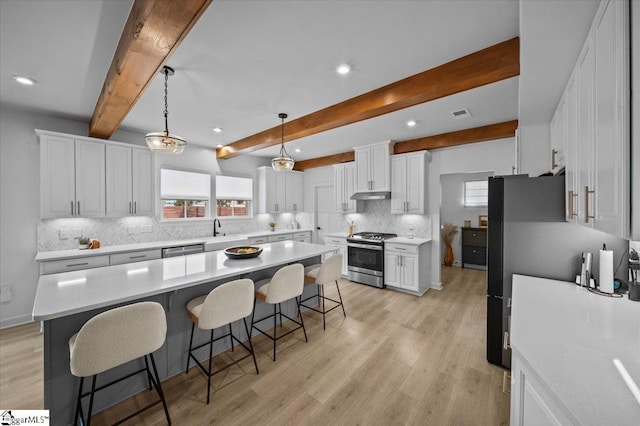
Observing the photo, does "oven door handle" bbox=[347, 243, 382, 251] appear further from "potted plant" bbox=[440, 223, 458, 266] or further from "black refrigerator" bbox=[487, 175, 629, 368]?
"potted plant" bbox=[440, 223, 458, 266]

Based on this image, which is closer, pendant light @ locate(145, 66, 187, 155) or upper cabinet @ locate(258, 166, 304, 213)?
pendant light @ locate(145, 66, 187, 155)

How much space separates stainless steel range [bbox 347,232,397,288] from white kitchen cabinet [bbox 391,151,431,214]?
2.34ft

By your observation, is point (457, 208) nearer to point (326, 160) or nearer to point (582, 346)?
point (326, 160)

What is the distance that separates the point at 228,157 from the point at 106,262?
277cm

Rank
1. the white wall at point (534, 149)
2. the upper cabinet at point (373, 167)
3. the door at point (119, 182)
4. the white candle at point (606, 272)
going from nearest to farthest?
the white candle at point (606, 272), the white wall at point (534, 149), the door at point (119, 182), the upper cabinet at point (373, 167)

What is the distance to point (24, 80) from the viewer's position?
2525 millimetres

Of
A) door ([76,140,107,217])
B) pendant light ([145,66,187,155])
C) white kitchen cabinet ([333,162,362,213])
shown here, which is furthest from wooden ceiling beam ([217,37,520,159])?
door ([76,140,107,217])

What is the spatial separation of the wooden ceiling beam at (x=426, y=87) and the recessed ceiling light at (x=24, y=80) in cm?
275

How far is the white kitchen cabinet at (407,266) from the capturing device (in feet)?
14.0

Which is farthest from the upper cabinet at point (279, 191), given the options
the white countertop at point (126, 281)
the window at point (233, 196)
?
the white countertop at point (126, 281)

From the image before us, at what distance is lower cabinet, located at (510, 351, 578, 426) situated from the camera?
89 centimetres

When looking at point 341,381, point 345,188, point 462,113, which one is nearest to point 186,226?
point 345,188

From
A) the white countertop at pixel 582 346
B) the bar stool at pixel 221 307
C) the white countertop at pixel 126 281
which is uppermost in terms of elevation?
the white countertop at pixel 126 281

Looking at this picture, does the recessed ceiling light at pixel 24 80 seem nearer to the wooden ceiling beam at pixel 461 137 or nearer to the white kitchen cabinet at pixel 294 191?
the white kitchen cabinet at pixel 294 191
